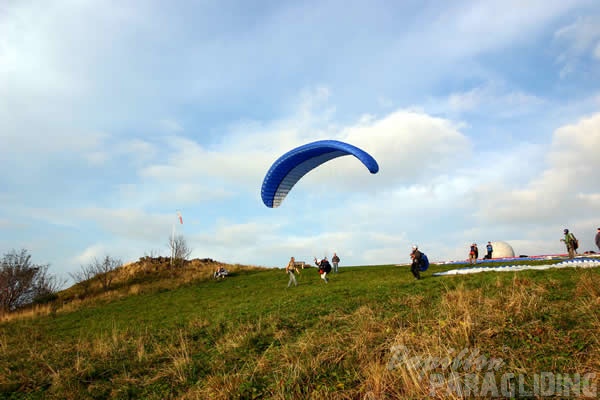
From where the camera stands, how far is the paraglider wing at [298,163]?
64.1 ft

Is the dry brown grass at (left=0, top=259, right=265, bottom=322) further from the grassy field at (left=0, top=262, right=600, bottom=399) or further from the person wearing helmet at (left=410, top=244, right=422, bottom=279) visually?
the person wearing helmet at (left=410, top=244, right=422, bottom=279)

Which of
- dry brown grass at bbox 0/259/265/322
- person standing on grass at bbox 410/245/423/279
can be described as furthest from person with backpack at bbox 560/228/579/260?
dry brown grass at bbox 0/259/265/322

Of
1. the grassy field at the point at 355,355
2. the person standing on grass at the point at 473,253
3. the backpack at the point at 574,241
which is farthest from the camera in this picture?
the person standing on grass at the point at 473,253

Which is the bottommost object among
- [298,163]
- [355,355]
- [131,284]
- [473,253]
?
[131,284]

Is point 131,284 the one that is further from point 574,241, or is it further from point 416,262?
point 574,241

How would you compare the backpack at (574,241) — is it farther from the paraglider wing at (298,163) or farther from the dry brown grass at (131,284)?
the dry brown grass at (131,284)

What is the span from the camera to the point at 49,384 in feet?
28.1

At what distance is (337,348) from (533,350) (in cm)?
320

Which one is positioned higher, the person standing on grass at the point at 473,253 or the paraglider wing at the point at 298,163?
the paraglider wing at the point at 298,163

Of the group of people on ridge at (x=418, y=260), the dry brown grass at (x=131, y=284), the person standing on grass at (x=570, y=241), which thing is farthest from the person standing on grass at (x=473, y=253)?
the dry brown grass at (x=131, y=284)

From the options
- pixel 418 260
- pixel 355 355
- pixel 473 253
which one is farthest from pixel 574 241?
pixel 355 355

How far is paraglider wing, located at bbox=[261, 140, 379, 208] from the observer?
64.1 feet

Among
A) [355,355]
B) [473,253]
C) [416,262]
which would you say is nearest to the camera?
[355,355]

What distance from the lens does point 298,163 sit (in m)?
22.8
